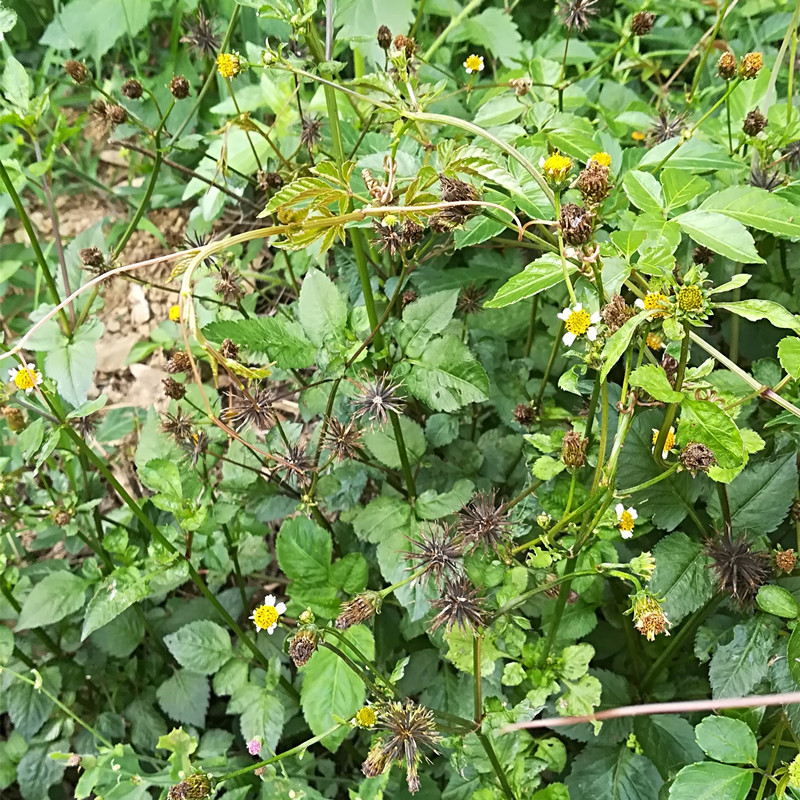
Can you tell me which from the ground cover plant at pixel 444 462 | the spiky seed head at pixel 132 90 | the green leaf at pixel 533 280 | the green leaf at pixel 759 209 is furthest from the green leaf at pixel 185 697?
the green leaf at pixel 759 209

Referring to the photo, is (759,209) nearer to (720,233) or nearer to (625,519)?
(720,233)

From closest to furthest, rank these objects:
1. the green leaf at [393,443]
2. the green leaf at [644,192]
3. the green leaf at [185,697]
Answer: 1. the green leaf at [644,192]
2. the green leaf at [393,443]
3. the green leaf at [185,697]

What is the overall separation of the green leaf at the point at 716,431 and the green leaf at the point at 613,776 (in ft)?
2.09

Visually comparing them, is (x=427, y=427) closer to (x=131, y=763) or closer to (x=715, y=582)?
(x=715, y=582)

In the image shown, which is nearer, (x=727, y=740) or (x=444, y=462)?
(x=727, y=740)

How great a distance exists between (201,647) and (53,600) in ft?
0.97

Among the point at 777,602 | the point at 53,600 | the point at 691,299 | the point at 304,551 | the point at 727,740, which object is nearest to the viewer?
the point at 691,299

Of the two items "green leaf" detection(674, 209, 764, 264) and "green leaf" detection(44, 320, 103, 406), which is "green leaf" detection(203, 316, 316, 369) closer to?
"green leaf" detection(44, 320, 103, 406)

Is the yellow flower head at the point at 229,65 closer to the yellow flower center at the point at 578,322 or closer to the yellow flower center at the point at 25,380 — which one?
the yellow flower center at the point at 25,380

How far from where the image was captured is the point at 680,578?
0.97m

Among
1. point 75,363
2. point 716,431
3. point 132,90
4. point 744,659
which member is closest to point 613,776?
point 744,659

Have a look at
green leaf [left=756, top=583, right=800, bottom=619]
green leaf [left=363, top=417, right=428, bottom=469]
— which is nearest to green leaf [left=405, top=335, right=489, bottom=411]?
green leaf [left=363, top=417, right=428, bottom=469]

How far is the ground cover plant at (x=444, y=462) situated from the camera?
0.80 meters

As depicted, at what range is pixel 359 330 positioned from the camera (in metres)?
1.08
